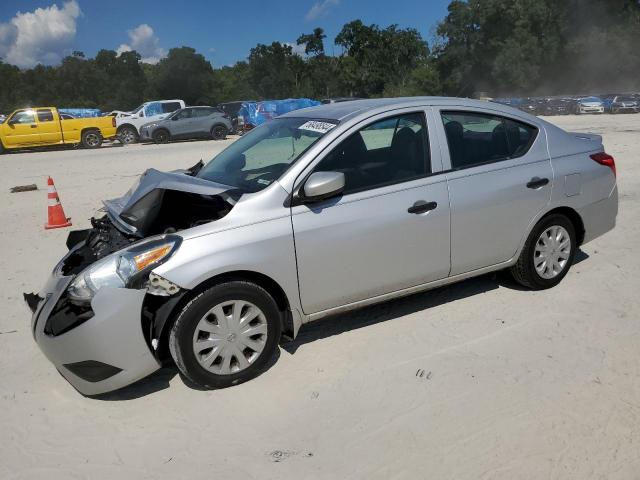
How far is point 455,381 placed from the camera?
3.50 metres

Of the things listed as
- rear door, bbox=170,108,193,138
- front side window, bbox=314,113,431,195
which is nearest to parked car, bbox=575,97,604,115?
rear door, bbox=170,108,193,138

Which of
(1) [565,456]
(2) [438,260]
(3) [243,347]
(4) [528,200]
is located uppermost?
(4) [528,200]

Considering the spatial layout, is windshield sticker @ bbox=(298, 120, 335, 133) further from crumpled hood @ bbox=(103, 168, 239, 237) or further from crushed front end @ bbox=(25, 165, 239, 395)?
crushed front end @ bbox=(25, 165, 239, 395)

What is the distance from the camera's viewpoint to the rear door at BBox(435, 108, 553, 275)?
4.19 meters

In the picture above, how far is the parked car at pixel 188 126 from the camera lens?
2488 centimetres

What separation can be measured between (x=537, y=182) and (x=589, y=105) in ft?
109

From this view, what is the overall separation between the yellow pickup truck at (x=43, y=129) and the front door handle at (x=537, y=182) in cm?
2215

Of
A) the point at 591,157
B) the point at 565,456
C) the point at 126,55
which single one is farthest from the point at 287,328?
the point at 126,55

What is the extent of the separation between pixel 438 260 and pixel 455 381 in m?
0.98

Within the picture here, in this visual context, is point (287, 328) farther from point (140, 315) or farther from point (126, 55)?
point (126, 55)

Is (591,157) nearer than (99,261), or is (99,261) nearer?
(99,261)

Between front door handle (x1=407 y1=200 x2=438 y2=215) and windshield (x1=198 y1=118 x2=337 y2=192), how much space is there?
82 cm

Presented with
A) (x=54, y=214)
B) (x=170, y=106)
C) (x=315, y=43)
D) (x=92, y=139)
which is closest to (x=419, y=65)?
(x=315, y=43)

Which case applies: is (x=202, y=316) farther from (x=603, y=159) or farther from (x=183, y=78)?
(x=183, y=78)
